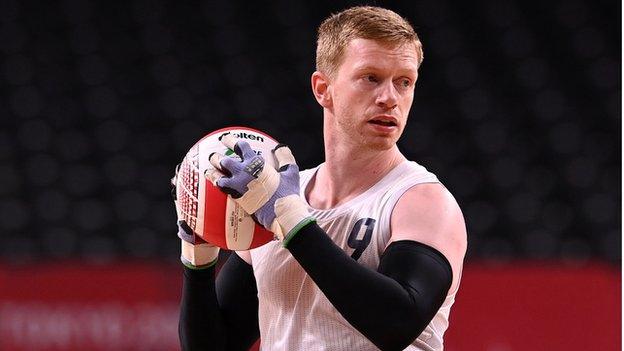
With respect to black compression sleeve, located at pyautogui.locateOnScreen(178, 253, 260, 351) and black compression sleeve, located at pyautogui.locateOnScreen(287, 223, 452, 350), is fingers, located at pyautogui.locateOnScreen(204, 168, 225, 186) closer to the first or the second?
black compression sleeve, located at pyautogui.locateOnScreen(287, 223, 452, 350)

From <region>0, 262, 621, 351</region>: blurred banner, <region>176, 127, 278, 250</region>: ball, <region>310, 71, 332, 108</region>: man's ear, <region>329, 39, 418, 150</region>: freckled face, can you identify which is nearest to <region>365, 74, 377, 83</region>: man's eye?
<region>329, 39, 418, 150</region>: freckled face

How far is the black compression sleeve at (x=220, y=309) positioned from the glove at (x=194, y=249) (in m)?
0.03

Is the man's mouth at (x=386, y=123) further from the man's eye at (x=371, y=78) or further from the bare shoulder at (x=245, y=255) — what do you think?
the bare shoulder at (x=245, y=255)

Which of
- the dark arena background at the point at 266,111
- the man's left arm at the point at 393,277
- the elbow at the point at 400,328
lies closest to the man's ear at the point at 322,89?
the man's left arm at the point at 393,277

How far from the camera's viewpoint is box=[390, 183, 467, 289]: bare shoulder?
6.86ft

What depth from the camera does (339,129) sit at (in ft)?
7.91

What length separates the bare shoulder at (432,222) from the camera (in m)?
2.09

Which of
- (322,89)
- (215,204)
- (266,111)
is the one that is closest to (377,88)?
(322,89)

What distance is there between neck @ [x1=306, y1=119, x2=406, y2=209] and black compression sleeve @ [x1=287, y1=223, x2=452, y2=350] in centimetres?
35

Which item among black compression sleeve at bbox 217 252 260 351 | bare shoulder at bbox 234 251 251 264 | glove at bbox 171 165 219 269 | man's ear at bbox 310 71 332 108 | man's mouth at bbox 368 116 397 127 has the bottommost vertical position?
black compression sleeve at bbox 217 252 260 351

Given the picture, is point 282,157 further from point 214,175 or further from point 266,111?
point 266,111

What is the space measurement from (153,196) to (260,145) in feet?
12.7

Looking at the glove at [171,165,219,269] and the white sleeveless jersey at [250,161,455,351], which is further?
the glove at [171,165,219,269]

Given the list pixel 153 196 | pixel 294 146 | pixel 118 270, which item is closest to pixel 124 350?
pixel 118 270
